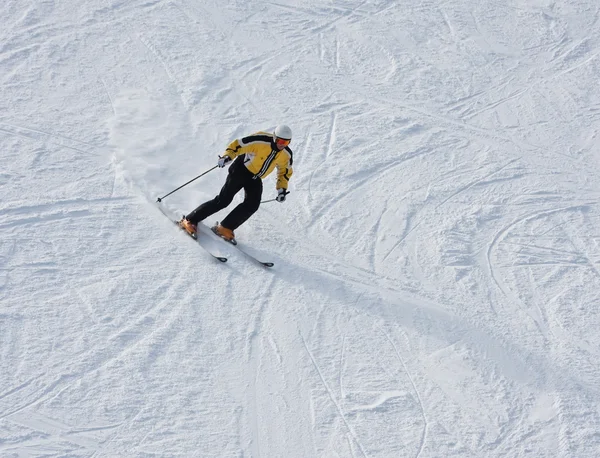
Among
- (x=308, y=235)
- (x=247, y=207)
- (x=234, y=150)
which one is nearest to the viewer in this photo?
(x=234, y=150)

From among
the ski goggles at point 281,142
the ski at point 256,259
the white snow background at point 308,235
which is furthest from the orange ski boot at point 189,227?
the ski goggles at point 281,142

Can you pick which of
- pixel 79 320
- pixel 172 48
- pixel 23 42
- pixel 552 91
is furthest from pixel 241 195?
pixel 552 91

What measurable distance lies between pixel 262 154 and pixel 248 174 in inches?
14.0

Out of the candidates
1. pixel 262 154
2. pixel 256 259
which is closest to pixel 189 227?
pixel 256 259

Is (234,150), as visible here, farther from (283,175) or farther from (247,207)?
(247,207)

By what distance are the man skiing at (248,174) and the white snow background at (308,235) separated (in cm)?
31

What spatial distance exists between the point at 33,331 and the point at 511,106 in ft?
27.1

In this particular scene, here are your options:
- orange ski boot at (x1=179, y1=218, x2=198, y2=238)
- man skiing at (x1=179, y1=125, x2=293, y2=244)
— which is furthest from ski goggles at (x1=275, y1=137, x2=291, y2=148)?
orange ski boot at (x1=179, y1=218, x2=198, y2=238)

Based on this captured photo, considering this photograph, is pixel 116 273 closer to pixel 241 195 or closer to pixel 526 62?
pixel 241 195

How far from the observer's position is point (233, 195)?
9.34m

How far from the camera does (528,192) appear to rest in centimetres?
1122

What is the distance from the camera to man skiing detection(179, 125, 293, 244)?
8898mm

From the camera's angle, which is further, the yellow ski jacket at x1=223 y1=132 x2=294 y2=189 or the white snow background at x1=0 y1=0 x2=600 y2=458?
the yellow ski jacket at x1=223 y1=132 x2=294 y2=189

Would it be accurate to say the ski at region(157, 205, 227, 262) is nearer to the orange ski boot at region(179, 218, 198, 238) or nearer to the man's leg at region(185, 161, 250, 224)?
the orange ski boot at region(179, 218, 198, 238)
